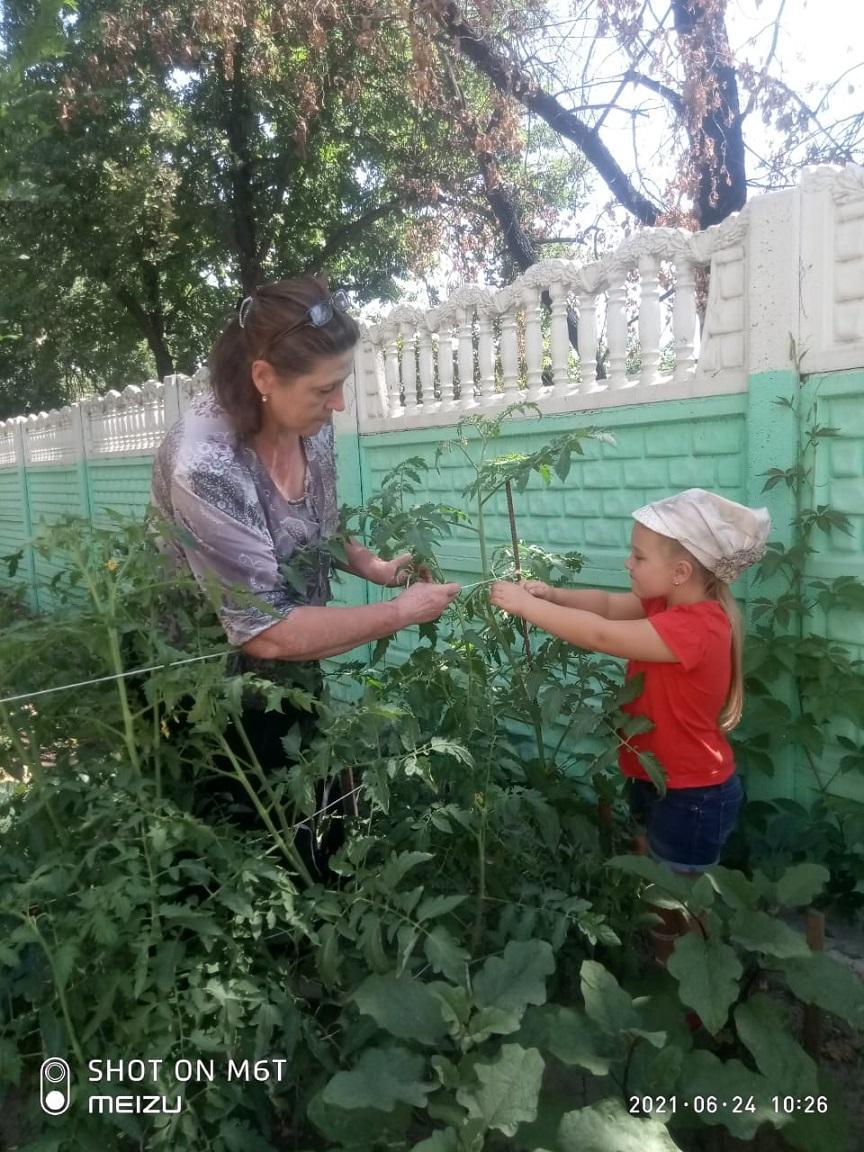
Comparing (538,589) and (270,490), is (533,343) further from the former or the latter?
(270,490)

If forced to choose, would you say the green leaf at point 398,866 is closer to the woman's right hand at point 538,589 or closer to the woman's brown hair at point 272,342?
the woman's right hand at point 538,589

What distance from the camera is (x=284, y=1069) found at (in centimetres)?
194

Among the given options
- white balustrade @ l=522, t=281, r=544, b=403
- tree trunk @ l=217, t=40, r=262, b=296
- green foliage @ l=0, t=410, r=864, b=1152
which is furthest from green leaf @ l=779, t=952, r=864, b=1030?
tree trunk @ l=217, t=40, r=262, b=296

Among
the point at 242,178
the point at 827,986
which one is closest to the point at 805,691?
the point at 827,986

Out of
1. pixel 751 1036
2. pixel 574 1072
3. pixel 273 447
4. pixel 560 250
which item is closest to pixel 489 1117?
pixel 751 1036

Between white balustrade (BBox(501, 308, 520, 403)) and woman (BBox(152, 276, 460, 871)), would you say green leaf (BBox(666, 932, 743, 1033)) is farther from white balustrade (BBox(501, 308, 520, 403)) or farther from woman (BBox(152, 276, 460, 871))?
white balustrade (BBox(501, 308, 520, 403))

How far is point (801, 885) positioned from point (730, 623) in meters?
0.69

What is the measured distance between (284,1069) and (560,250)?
1146 centimetres

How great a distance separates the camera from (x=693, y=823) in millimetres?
2395

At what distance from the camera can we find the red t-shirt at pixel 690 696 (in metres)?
2.31

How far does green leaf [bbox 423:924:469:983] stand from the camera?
1.77 meters

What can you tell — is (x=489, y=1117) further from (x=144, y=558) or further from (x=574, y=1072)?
(x=144, y=558)

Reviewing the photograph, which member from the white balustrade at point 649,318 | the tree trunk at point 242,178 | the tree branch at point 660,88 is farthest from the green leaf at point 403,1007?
the tree trunk at point 242,178

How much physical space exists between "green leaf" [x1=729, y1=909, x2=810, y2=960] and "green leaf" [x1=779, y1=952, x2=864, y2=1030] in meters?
0.04
